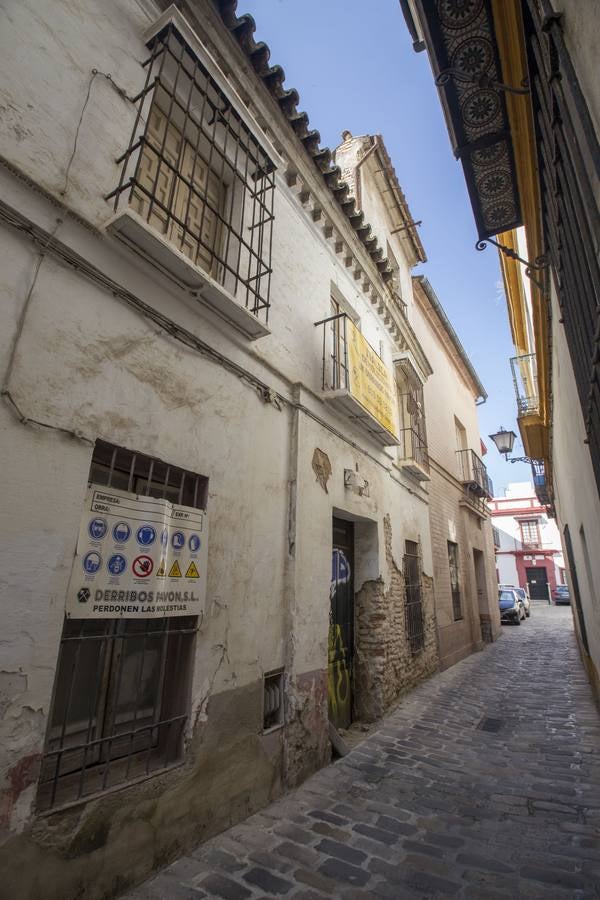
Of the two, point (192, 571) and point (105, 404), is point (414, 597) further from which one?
point (105, 404)

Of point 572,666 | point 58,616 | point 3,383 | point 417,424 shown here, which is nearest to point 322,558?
point 58,616

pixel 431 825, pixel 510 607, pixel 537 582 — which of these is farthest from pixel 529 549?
pixel 431 825

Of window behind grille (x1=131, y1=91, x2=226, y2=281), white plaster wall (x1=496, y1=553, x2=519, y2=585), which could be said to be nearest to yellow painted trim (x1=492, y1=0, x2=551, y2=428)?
window behind grille (x1=131, y1=91, x2=226, y2=281)

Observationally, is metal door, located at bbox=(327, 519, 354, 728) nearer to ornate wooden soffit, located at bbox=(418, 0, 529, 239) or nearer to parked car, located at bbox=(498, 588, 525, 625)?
ornate wooden soffit, located at bbox=(418, 0, 529, 239)

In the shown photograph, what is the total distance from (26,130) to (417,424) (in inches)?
299

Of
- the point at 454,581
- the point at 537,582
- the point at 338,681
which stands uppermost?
the point at 537,582

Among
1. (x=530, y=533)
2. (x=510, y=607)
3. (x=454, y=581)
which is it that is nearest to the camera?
(x=454, y=581)

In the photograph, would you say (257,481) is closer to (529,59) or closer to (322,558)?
(322,558)

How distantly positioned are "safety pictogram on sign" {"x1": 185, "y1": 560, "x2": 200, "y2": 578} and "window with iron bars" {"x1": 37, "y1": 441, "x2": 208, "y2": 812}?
0.31 metres

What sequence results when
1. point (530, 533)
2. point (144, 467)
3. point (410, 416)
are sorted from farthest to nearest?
point (530, 533) → point (410, 416) → point (144, 467)

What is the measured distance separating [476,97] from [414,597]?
684 centimetres

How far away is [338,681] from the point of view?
5453 millimetres

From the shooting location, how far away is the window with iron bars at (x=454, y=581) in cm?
1009

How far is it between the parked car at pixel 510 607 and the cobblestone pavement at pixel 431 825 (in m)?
13.8
